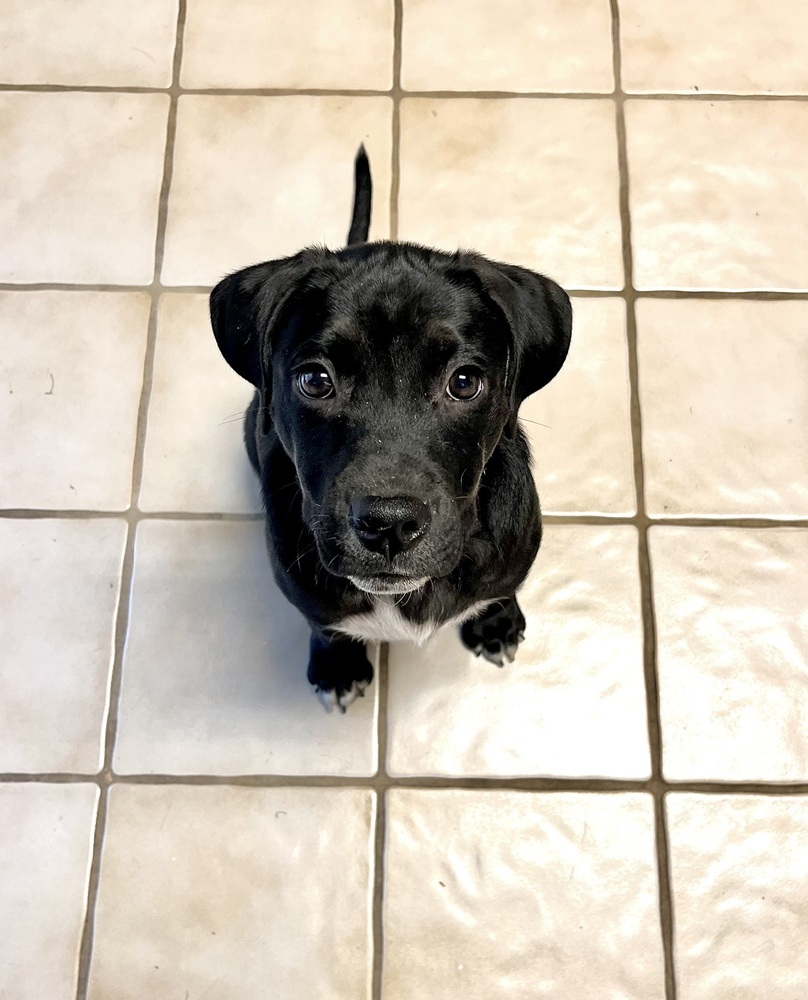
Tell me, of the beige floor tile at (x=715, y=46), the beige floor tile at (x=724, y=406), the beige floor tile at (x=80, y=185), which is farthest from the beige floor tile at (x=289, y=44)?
the beige floor tile at (x=724, y=406)

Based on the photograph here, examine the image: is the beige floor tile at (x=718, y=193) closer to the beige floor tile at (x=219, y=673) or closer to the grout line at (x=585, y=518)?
the grout line at (x=585, y=518)

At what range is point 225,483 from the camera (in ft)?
7.23

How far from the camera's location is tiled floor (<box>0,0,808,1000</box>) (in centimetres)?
189

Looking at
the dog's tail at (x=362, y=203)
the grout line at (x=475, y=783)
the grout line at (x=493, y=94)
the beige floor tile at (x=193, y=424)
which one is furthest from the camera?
the grout line at (x=493, y=94)

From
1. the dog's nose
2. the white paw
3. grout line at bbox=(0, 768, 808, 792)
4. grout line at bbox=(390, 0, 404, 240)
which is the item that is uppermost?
grout line at bbox=(390, 0, 404, 240)

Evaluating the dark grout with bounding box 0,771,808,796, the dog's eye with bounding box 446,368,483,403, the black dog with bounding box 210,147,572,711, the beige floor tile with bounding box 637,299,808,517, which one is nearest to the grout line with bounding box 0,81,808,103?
the beige floor tile with bounding box 637,299,808,517

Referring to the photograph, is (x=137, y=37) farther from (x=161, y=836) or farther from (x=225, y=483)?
(x=161, y=836)

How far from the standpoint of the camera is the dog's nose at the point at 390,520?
134 centimetres

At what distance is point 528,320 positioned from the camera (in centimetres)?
149

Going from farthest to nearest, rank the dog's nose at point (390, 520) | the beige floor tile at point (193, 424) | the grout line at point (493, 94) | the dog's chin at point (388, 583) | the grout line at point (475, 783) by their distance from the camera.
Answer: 1. the grout line at point (493, 94)
2. the beige floor tile at point (193, 424)
3. the grout line at point (475, 783)
4. the dog's chin at point (388, 583)
5. the dog's nose at point (390, 520)

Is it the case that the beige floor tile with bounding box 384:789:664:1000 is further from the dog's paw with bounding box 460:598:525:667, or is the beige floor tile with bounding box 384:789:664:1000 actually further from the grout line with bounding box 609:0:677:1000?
the dog's paw with bounding box 460:598:525:667

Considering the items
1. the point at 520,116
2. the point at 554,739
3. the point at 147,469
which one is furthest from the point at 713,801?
the point at 520,116

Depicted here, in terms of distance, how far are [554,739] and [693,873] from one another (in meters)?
0.39

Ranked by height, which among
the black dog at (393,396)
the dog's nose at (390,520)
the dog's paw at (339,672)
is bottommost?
the dog's paw at (339,672)
